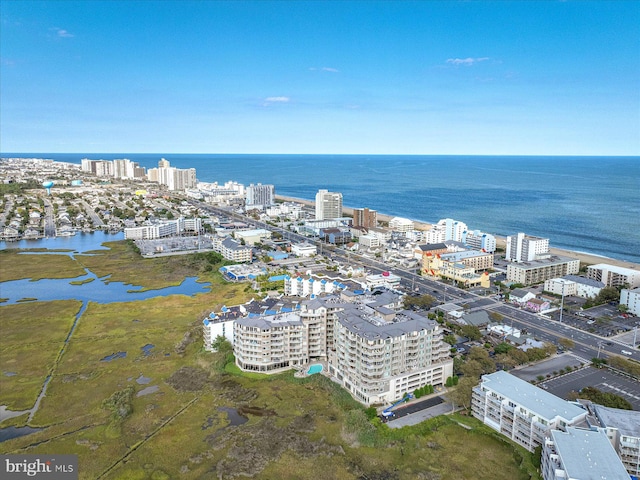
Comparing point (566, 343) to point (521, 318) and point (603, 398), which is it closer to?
point (521, 318)

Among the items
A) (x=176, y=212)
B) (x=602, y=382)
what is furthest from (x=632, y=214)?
(x=176, y=212)

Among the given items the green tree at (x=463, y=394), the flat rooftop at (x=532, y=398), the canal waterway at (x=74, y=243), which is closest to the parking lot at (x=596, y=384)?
the flat rooftop at (x=532, y=398)

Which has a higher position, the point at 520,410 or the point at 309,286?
the point at 309,286

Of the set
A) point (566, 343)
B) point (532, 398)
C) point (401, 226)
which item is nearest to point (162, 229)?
point (401, 226)

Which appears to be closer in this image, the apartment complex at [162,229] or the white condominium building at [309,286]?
the white condominium building at [309,286]

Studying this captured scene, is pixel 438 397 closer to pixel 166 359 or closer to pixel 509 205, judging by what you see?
pixel 166 359

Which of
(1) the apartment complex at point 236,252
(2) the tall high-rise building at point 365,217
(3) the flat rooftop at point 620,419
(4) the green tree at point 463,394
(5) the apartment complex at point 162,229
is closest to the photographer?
(3) the flat rooftop at point 620,419

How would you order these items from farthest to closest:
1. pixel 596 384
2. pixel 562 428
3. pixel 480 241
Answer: pixel 480 241 → pixel 596 384 → pixel 562 428

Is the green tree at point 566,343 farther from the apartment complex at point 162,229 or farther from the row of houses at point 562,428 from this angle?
the apartment complex at point 162,229
